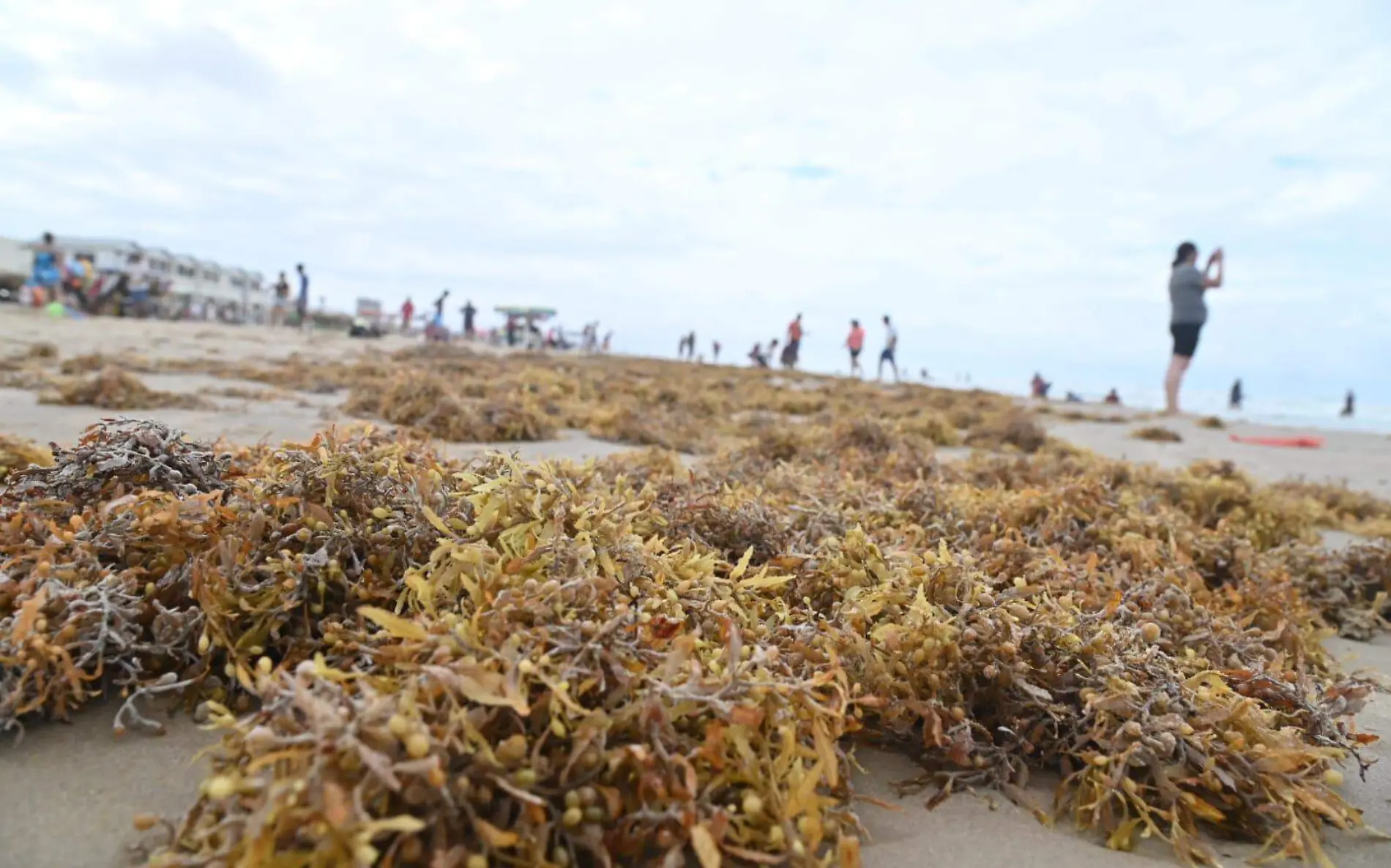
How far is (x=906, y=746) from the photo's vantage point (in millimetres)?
1581

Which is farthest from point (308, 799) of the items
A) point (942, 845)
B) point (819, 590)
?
point (819, 590)

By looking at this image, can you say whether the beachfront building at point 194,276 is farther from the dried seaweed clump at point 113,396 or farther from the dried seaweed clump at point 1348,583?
the dried seaweed clump at point 1348,583

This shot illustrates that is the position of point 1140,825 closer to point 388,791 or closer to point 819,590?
point 819,590

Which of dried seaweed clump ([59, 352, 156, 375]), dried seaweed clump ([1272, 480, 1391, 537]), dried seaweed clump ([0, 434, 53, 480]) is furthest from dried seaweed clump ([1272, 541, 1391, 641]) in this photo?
dried seaweed clump ([59, 352, 156, 375])

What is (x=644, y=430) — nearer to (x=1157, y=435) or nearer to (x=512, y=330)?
(x=1157, y=435)

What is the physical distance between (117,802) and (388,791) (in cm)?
56

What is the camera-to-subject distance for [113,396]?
198 inches

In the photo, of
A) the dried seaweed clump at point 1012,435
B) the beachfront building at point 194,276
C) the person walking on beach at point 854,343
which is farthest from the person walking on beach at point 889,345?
the beachfront building at point 194,276

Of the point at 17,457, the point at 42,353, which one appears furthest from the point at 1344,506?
the point at 42,353

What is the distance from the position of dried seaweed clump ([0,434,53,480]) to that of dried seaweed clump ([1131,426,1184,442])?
338 inches

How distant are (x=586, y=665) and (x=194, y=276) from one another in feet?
202

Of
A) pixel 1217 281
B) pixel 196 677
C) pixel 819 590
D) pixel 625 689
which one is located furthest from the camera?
pixel 1217 281

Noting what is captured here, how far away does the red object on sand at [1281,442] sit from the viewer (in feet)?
27.5

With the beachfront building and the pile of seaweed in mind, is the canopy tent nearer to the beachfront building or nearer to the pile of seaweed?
the beachfront building
